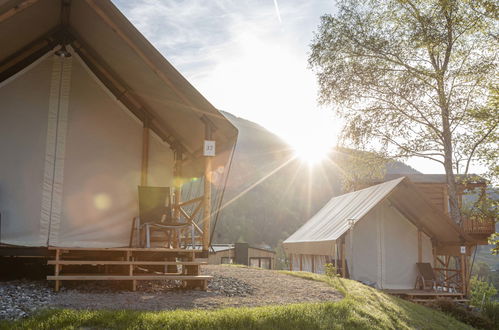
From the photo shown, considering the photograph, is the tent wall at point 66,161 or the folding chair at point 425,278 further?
the folding chair at point 425,278

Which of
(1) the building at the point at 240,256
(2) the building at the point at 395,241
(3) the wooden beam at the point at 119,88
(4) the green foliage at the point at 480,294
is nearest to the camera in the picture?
(3) the wooden beam at the point at 119,88

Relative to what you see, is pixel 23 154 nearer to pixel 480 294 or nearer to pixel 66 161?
pixel 66 161

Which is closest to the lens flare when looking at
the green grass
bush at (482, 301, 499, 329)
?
the green grass

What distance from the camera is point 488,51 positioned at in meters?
14.2

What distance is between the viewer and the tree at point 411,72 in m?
14.1

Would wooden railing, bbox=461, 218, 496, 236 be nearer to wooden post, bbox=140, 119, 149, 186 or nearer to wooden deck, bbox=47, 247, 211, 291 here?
wooden deck, bbox=47, 247, 211, 291

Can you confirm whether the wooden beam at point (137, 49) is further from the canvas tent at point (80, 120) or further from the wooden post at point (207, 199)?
the wooden post at point (207, 199)

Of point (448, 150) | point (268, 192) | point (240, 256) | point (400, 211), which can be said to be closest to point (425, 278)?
point (400, 211)

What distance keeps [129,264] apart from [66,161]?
6.33 feet

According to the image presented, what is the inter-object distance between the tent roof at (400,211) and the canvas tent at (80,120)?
6750mm

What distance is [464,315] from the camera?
10898 mm

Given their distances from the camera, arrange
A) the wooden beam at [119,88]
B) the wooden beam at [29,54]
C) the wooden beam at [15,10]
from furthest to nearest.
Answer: the wooden beam at [119,88], the wooden beam at [29,54], the wooden beam at [15,10]

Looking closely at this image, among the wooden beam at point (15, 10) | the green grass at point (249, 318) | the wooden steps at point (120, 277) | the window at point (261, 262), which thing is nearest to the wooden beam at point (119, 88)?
the wooden beam at point (15, 10)

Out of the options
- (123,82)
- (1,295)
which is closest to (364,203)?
(123,82)
